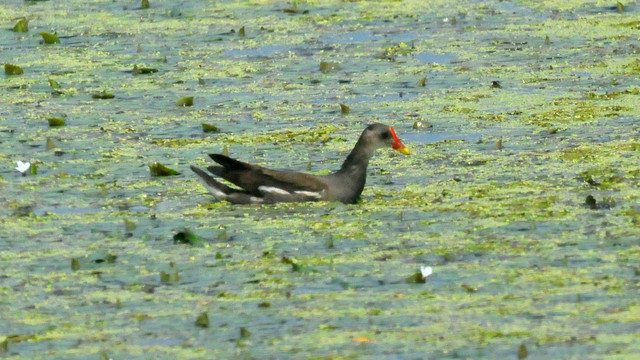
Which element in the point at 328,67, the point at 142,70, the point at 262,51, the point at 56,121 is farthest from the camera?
the point at 262,51

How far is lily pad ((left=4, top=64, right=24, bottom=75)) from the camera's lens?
14.9 m

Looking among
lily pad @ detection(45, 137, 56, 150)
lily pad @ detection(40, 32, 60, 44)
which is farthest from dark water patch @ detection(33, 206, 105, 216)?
lily pad @ detection(40, 32, 60, 44)

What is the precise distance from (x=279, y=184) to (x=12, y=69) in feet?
17.9

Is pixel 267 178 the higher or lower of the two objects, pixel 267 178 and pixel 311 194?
the higher

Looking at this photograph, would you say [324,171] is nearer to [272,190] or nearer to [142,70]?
[272,190]

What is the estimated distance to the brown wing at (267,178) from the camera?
33.8 feet

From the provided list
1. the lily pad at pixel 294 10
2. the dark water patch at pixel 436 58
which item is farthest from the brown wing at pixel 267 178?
the lily pad at pixel 294 10

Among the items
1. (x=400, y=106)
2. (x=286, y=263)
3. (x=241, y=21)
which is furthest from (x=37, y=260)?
(x=241, y=21)

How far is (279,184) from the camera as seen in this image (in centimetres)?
1029

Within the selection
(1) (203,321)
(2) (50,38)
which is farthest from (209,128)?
(1) (203,321)

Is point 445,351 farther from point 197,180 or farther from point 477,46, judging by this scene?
point 477,46

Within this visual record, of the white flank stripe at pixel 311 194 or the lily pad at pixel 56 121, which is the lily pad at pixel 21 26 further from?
the white flank stripe at pixel 311 194

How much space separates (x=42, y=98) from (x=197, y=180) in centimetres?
346

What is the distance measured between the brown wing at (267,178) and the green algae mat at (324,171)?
150 millimetres
